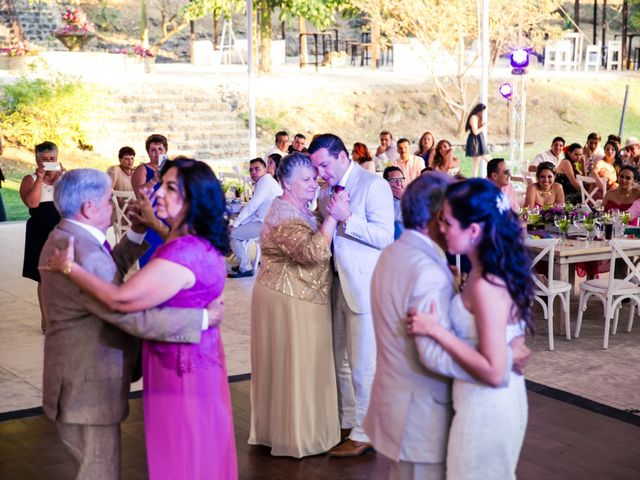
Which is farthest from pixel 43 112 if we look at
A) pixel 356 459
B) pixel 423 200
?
pixel 423 200

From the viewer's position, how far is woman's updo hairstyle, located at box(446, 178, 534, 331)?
290 cm

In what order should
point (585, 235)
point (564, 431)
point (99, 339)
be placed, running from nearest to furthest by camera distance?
1. point (99, 339)
2. point (564, 431)
3. point (585, 235)

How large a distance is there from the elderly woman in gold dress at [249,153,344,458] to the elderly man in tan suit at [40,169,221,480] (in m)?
1.40

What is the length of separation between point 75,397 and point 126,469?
167 centimetres

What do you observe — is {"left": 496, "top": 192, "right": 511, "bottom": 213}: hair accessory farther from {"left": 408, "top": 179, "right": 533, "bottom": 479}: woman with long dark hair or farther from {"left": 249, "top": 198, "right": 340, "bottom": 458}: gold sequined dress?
{"left": 249, "top": 198, "right": 340, "bottom": 458}: gold sequined dress

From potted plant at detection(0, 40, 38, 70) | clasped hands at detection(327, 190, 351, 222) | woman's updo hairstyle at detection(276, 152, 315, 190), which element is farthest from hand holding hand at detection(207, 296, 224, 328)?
potted plant at detection(0, 40, 38, 70)

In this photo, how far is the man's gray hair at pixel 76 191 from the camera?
331 centimetres

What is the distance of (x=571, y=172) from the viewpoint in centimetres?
1202

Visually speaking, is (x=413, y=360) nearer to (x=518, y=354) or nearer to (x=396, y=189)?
(x=518, y=354)

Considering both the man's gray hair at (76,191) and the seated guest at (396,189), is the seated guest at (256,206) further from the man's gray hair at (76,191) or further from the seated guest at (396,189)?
the man's gray hair at (76,191)

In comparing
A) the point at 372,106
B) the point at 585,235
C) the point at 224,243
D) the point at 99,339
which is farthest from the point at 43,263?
the point at 372,106

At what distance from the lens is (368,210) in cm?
497

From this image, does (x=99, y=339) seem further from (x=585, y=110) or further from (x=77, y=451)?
(x=585, y=110)

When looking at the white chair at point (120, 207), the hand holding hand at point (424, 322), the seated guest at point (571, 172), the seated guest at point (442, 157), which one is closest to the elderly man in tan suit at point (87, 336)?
the hand holding hand at point (424, 322)
